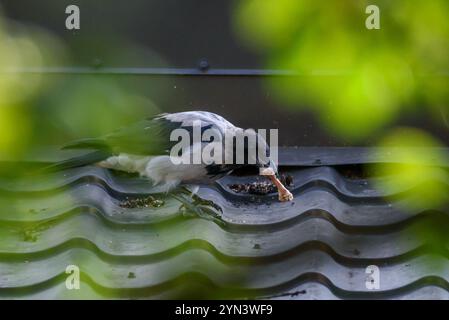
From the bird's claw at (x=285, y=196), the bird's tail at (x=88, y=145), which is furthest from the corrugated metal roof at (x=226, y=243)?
the bird's tail at (x=88, y=145)

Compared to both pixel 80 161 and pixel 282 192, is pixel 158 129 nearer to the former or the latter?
pixel 80 161

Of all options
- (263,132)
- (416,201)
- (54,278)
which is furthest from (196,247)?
(263,132)

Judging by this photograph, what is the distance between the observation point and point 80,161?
3580 mm

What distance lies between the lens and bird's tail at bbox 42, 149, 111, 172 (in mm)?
3520

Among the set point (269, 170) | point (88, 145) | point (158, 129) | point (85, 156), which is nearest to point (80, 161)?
point (85, 156)

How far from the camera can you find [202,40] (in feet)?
12.8

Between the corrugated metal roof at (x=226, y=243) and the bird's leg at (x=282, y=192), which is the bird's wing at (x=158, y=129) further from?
the bird's leg at (x=282, y=192)

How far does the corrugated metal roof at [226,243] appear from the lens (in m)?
2.55

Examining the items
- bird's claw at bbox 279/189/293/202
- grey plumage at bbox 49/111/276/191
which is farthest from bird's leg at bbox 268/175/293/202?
grey plumage at bbox 49/111/276/191

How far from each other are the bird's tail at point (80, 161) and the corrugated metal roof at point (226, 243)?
4 cm

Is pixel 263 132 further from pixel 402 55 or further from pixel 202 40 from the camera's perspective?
pixel 402 55

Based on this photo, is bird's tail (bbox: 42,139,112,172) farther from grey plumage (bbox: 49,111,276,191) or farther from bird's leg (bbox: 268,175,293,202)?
bird's leg (bbox: 268,175,293,202)

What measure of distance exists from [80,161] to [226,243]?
3.17 ft

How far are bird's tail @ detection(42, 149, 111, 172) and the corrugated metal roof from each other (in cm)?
4
